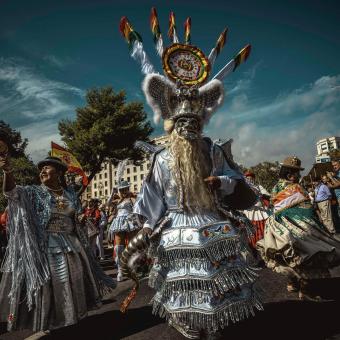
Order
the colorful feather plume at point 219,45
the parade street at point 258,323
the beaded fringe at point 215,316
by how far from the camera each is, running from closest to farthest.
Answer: the beaded fringe at point 215,316 → the parade street at point 258,323 → the colorful feather plume at point 219,45

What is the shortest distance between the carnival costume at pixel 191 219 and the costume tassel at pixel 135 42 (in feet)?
0.04

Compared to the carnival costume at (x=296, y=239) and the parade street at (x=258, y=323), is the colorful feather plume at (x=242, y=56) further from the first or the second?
the parade street at (x=258, y=323)

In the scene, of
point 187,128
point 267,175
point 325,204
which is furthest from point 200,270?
point 267,175

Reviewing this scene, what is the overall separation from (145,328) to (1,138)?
2706 millimetres

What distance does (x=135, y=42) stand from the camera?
144 inches

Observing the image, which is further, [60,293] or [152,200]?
[60,293]

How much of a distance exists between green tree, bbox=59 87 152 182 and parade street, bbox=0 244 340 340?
20.0 metres

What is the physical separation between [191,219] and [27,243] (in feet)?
6.62

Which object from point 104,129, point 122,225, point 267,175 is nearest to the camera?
point 122,225

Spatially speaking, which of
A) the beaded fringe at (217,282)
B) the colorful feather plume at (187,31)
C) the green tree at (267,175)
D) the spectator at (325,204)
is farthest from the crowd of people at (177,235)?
the green tree at (267,175)

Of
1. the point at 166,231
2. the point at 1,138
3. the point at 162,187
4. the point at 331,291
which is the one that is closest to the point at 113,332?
the point at 166,231

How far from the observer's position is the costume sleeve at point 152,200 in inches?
125

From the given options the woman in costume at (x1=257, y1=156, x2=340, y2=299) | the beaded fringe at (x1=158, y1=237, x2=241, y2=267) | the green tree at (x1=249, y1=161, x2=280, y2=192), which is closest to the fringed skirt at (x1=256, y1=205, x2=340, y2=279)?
the woman in costume at (x1=257, y1=156, x2=340, y2=299)

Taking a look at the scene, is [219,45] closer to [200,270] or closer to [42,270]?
[200,270]
